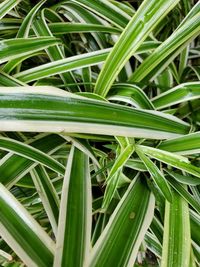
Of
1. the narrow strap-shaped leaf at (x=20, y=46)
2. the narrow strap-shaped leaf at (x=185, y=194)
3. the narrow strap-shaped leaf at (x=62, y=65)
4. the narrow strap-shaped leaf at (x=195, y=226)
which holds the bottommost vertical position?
the narrow strap-shaped leaf at (x=195, y=226)

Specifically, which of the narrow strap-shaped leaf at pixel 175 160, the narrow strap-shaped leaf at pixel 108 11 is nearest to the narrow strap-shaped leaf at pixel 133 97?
the narrow strap-shaped leaf at pixel 175 160

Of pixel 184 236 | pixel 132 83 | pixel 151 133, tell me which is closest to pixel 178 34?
pixel 132 83

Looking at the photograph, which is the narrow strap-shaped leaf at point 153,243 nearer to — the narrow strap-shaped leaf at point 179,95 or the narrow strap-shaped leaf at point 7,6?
the narrow strap-shaped leaf at point 179,95

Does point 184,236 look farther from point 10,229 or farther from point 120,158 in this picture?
point 10,229

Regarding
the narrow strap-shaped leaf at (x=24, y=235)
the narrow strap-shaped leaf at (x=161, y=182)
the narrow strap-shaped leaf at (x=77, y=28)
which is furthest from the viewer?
the narrow strap-shaped leaf at (x=77, y=28)

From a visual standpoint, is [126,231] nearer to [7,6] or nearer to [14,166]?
[14,166]

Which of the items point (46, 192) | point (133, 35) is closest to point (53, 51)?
point (133, 35)

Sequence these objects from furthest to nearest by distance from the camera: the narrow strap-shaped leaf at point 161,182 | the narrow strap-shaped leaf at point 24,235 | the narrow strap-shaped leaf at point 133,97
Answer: the narrow strap-shaped leaf at point 133,97
the narrow strap-shaped leaf at point 161,182
the narrow strap-shaped leaf at point 24,235

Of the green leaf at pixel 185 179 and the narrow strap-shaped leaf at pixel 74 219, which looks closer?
the narrow strap-shaped leaf at pixel 74 219
